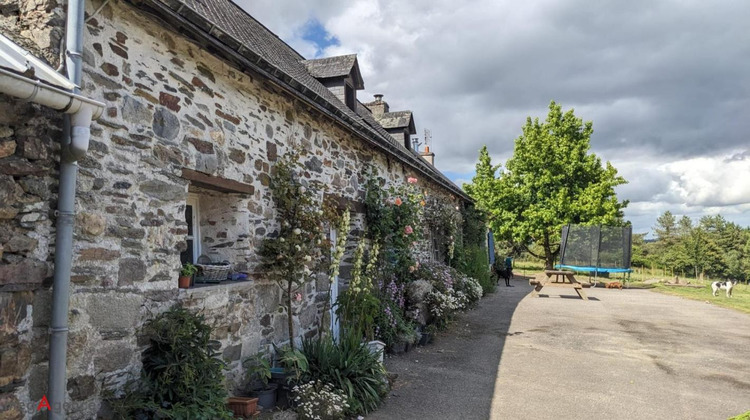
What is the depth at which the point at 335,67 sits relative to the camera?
9.40m

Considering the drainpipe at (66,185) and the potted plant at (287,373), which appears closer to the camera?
the drainpipe at (66,185)

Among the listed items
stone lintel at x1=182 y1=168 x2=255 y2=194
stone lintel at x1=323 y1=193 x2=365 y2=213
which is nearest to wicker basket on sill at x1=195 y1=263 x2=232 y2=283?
stone lintel at x1=182 y1=168 x2=255 y2=194

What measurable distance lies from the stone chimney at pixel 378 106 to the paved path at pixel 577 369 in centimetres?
720

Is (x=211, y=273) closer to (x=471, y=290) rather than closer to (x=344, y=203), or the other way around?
(x=344, y=203)

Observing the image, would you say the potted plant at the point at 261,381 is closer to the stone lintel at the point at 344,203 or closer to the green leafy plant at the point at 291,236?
the green leafy plant at the point at 291,236

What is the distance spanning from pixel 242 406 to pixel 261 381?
60 centimetres

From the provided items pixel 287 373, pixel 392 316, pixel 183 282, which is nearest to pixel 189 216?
pixel 183 282

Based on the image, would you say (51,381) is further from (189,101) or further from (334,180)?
(334,180)

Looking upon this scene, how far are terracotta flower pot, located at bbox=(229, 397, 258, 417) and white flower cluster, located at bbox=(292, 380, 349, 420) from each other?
0.42 meters

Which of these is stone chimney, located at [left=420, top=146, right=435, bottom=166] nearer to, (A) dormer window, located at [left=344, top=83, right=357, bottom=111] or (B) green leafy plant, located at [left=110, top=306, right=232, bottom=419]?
(A) dormer window, located at [left=344, top=83, right=357, bottom=111]

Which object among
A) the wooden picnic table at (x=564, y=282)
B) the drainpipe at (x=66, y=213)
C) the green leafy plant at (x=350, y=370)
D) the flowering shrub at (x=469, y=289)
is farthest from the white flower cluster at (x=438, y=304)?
the wooden picnic table at (x=564, y=282)

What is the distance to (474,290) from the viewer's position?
1266 centimetres

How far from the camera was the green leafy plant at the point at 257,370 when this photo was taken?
4461 mm

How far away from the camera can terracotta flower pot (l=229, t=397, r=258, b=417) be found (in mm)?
4113
